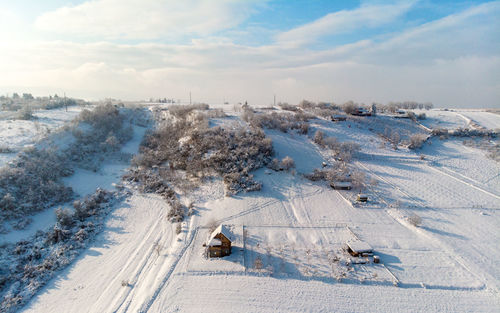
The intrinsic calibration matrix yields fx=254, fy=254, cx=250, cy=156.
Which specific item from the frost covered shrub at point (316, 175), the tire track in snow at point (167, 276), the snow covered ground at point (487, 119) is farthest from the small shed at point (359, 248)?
the snow covered ground at point (487, 119)

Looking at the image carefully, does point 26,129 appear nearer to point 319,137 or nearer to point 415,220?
point 319,137

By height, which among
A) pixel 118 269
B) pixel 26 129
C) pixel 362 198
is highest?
pixel 26 129

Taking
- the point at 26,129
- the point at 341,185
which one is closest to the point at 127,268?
the point at 341,185

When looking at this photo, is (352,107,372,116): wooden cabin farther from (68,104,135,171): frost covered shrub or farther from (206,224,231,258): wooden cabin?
(206,224,231,258): wooden cabin

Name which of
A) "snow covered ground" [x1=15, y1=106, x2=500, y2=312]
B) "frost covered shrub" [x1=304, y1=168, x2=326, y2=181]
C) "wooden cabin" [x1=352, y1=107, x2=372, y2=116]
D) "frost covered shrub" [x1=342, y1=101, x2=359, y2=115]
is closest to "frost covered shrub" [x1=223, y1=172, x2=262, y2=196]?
"snow covered ground" [x1=15, y1=106, x2=500, y2=312]

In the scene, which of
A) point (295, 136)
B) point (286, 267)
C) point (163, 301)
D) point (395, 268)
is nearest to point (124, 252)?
point (163, 301)

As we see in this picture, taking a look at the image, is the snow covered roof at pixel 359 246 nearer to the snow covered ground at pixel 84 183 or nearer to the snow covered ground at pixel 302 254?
the snow covered ground at pixel 302 254
